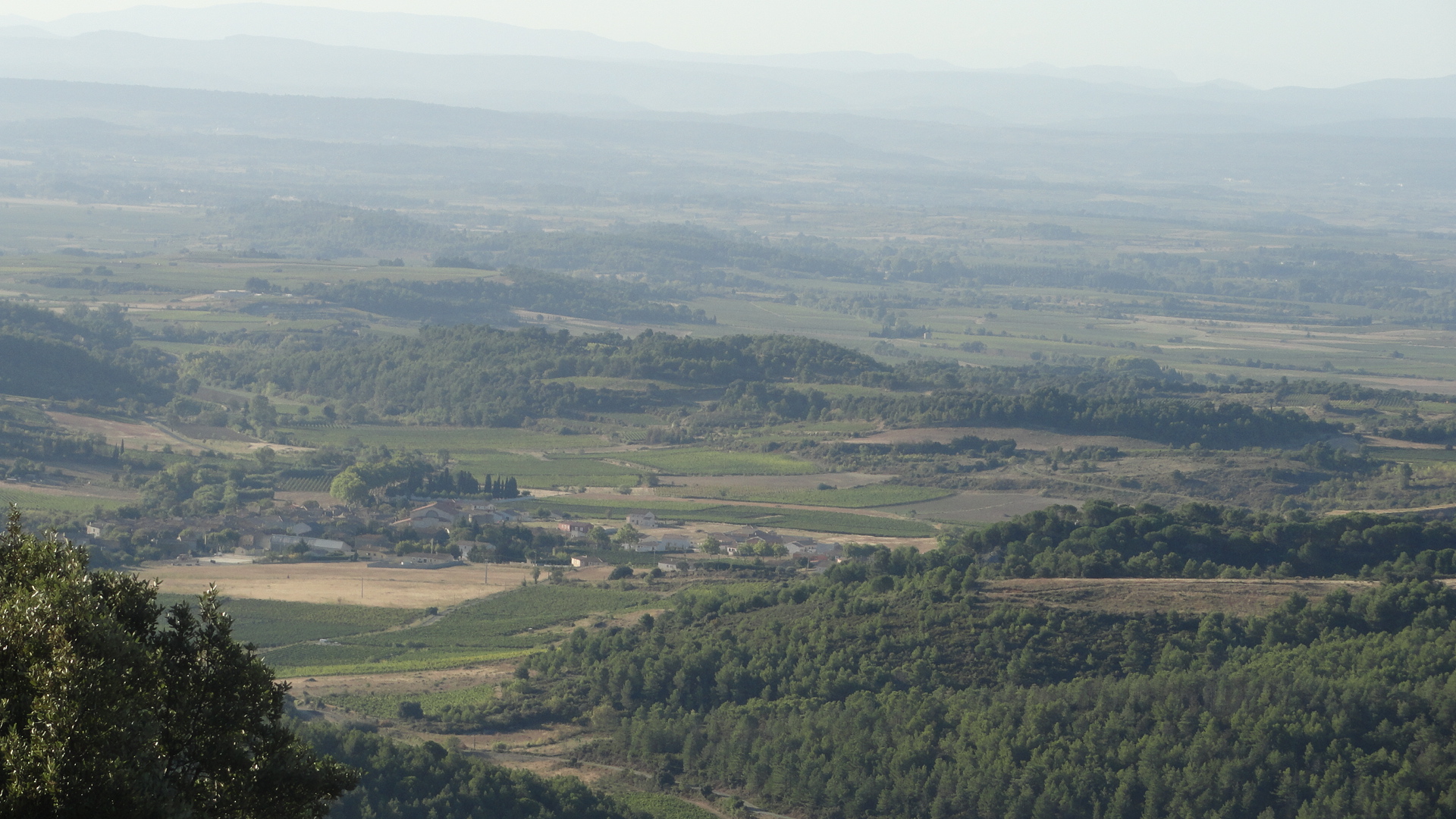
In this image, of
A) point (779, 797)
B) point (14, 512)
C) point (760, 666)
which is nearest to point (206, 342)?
point (760, 666)

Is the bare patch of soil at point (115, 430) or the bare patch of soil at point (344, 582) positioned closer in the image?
the bare patch of soil at point (344, 582)

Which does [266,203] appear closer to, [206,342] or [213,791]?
[206,342]

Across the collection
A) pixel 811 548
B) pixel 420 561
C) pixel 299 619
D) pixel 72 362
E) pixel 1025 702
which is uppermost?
pixel 72 362

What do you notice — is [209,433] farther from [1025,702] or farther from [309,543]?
[1025,702]

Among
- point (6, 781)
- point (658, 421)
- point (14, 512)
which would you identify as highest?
point (14, 512)

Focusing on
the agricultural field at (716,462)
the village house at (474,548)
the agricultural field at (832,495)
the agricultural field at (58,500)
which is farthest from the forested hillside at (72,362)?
the village house at (474,548)

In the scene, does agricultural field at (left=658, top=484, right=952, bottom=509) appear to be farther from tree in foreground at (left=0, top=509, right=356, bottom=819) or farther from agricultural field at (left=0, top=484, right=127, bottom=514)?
tree in foreground at (left=0, top=509, right=356, bottom=819)

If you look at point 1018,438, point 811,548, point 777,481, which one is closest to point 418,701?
point 811,548

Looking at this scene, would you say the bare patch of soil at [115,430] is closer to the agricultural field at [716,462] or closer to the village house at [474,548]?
the agricultural field at [716,462]
